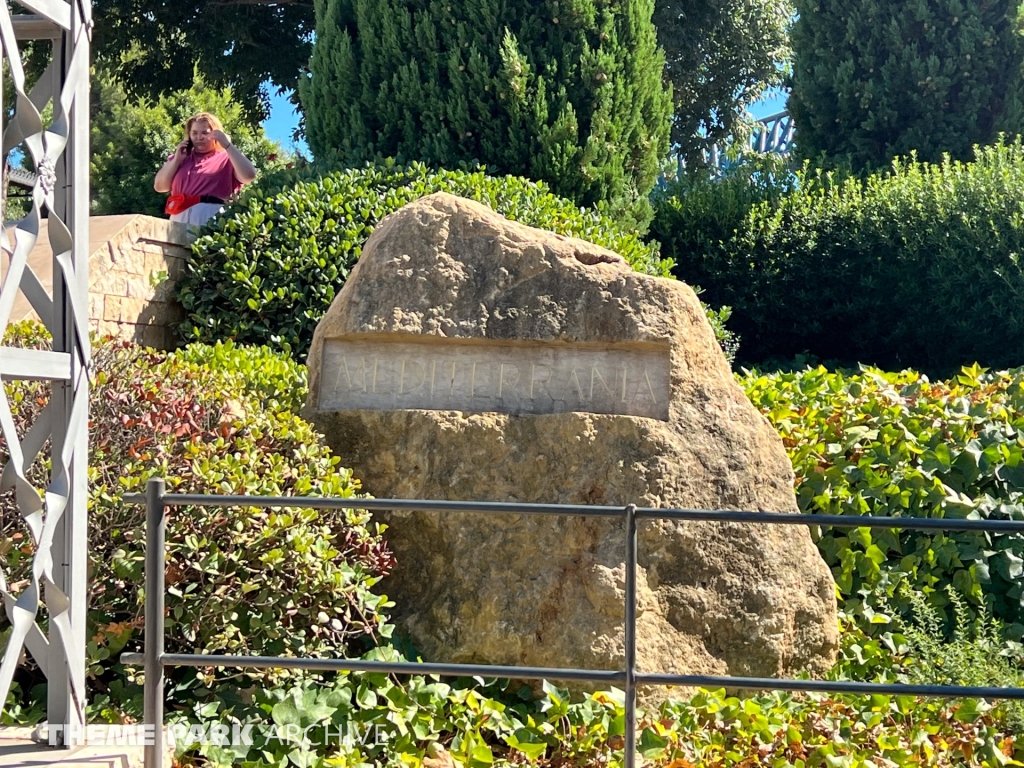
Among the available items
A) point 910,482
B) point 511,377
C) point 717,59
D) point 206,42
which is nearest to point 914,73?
point 717,59

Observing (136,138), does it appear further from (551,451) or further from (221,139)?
(551,451)

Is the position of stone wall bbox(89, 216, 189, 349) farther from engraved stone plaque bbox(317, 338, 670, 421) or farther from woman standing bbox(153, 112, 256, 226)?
engraved stone plaque bbox(317, 338, 670, 421)

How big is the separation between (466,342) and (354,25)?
5519 millimetres

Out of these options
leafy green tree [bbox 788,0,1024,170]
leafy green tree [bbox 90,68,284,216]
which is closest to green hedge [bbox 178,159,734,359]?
leafy green tree [bbox 788,0,1024,170]

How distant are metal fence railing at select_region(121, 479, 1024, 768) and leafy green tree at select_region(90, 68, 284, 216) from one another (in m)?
16.6

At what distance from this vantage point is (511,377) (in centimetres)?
437

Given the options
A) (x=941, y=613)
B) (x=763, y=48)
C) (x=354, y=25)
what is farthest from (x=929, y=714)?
(x=763, y=48)

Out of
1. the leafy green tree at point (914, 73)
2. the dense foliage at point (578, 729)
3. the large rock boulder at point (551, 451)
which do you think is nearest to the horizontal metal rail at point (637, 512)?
the dense foliage at point (578, 729)

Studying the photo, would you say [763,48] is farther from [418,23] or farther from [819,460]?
[819,460]

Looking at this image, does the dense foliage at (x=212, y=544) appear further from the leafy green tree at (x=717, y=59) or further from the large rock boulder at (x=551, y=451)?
the leafy green tree at (x=717, y=59)

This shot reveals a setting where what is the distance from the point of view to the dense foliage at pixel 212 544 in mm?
3553

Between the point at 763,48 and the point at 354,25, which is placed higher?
the point at 763,48

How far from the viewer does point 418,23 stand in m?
8.45

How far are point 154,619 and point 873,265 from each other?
8.74m
